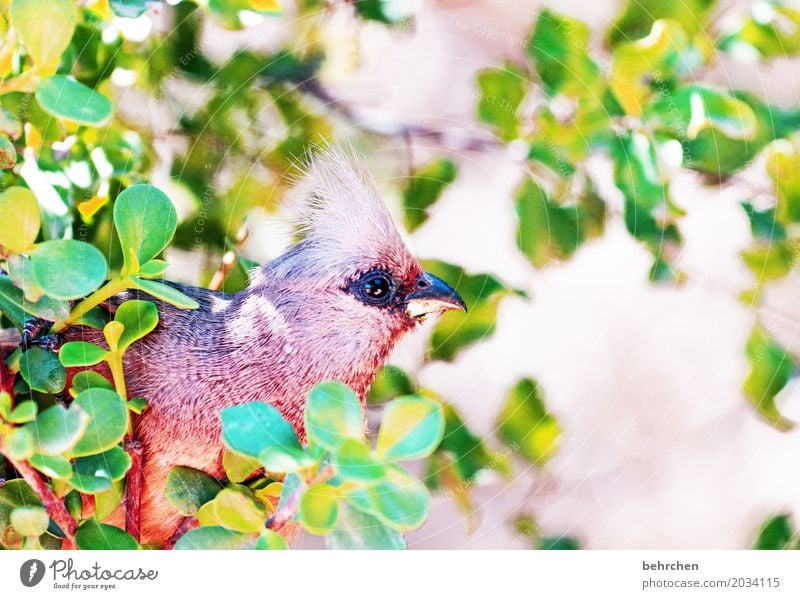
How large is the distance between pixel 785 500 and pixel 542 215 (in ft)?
1.07

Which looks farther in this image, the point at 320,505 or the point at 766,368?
the point at 766,368

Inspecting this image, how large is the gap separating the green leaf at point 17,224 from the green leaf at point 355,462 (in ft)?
0.90

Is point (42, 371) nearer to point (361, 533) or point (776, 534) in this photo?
point (361, 533)

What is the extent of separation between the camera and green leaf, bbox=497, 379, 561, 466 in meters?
0.73

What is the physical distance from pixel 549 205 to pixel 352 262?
172mm

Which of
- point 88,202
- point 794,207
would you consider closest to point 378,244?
point 88,202

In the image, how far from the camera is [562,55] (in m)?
0.70

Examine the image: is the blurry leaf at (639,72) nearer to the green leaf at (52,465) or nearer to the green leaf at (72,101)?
the green leaf at (72,101)

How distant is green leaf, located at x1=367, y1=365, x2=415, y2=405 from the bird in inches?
0.9

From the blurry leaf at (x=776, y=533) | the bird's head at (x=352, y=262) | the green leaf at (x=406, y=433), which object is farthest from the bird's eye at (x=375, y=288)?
the blurry leaf at (x=776, y=533)

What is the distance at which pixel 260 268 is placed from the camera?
0.72 m

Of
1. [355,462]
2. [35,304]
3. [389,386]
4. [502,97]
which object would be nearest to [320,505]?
[355,462]
